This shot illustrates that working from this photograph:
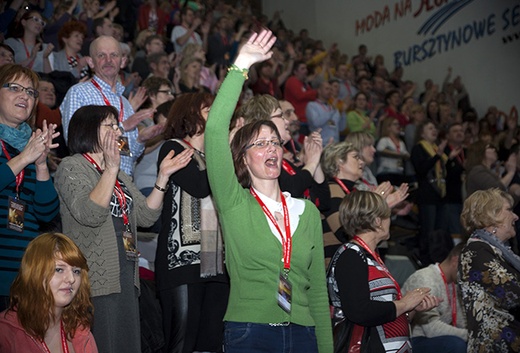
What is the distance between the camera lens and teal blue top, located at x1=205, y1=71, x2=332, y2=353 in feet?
9.25

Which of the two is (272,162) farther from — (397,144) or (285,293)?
(397,144)

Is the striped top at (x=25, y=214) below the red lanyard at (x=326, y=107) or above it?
below

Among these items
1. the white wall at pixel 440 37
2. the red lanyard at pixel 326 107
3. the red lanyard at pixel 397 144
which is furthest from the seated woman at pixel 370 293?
the white wall at pixel 440 37

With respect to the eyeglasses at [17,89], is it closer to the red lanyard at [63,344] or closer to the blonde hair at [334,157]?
the red lanyard at [63,344]

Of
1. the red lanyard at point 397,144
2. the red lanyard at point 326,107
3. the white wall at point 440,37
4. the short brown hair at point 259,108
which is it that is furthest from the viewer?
the white wall at point 440,37

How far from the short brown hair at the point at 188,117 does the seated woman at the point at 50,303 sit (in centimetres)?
108

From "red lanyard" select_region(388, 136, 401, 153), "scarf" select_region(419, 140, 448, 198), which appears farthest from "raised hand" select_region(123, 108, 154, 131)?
"red lanyard" select_region(388, 136, 401, 153)

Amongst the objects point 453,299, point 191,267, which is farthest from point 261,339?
point 453,299

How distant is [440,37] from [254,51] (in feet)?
37.5

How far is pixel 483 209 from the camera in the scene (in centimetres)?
446

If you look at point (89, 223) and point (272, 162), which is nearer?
point (272, 162)

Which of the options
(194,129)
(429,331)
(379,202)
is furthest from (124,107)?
(429,331)

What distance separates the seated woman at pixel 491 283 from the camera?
4133 mm

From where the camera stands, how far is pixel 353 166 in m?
5.12
